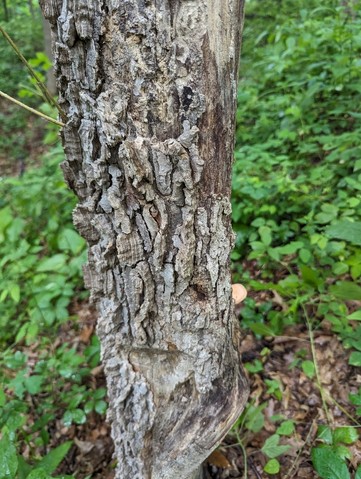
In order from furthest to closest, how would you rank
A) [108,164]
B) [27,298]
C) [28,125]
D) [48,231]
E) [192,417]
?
[28,125] → [48,231] → [27,298] → [192,417] → [108,164]

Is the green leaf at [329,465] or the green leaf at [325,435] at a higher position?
the green leaf at [329,465]

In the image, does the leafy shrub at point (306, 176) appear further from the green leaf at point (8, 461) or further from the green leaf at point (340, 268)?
the green leaf at point (8, 461)

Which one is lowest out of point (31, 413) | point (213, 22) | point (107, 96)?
point (31, 413)

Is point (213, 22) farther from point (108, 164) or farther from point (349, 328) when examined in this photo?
point (349, 328)

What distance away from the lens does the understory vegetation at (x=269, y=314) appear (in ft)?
5.42

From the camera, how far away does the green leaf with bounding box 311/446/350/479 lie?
3.86ft

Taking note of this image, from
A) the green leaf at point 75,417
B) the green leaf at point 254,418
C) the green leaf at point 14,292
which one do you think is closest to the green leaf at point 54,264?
the green leaf at point 14,292

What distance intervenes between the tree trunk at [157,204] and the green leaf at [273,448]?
35 centimetres

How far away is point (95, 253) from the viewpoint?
3.64 ft

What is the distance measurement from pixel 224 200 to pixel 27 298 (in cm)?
214

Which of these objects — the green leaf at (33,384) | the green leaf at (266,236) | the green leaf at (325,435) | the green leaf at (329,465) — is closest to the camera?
the green leaf at (329,465)

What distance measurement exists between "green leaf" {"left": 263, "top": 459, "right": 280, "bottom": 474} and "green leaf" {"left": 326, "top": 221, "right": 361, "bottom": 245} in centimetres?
104

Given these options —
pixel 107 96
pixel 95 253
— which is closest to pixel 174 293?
pixel 95 253

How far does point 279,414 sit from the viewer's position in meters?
1.81
